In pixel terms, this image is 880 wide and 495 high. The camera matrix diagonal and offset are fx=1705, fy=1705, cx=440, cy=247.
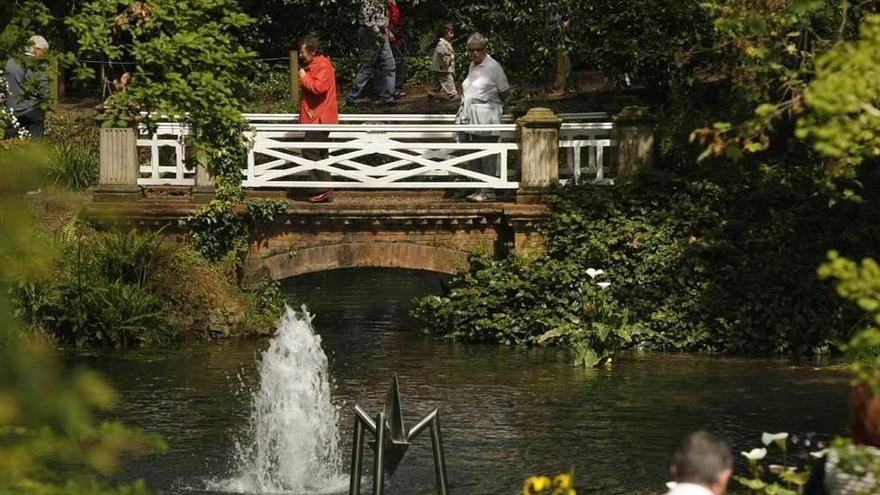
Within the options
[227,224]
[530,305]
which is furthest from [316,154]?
[530,305]

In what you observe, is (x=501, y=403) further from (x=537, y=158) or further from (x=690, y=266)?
(x=537, y=158)

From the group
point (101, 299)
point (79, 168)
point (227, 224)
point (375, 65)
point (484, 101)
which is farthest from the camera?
point (375, 65)

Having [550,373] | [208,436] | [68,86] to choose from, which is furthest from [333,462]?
[68,86]

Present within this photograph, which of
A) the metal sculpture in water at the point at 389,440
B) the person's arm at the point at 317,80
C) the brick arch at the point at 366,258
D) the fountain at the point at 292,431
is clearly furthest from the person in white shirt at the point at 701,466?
the person's arm at the point at 317,80

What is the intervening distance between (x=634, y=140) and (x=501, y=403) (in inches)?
224

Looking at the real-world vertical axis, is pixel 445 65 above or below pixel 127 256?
above

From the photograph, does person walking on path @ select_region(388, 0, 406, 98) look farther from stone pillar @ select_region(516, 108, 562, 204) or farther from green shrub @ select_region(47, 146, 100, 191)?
stone pillar @ select_region(516, 108, 562, 204)

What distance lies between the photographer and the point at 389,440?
937cm

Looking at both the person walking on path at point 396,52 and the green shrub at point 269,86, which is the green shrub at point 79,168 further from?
the person walking on path at point 396,52

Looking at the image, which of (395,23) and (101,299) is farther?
(395,23)

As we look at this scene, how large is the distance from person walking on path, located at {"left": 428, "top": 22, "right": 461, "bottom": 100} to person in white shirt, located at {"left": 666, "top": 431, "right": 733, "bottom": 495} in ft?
67.0

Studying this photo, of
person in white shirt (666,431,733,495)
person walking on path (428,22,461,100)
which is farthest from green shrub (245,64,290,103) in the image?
person in white shirt (666,431,733,495)

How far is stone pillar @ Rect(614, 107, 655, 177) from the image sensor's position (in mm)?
20250

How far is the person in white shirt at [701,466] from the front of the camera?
6008mm
